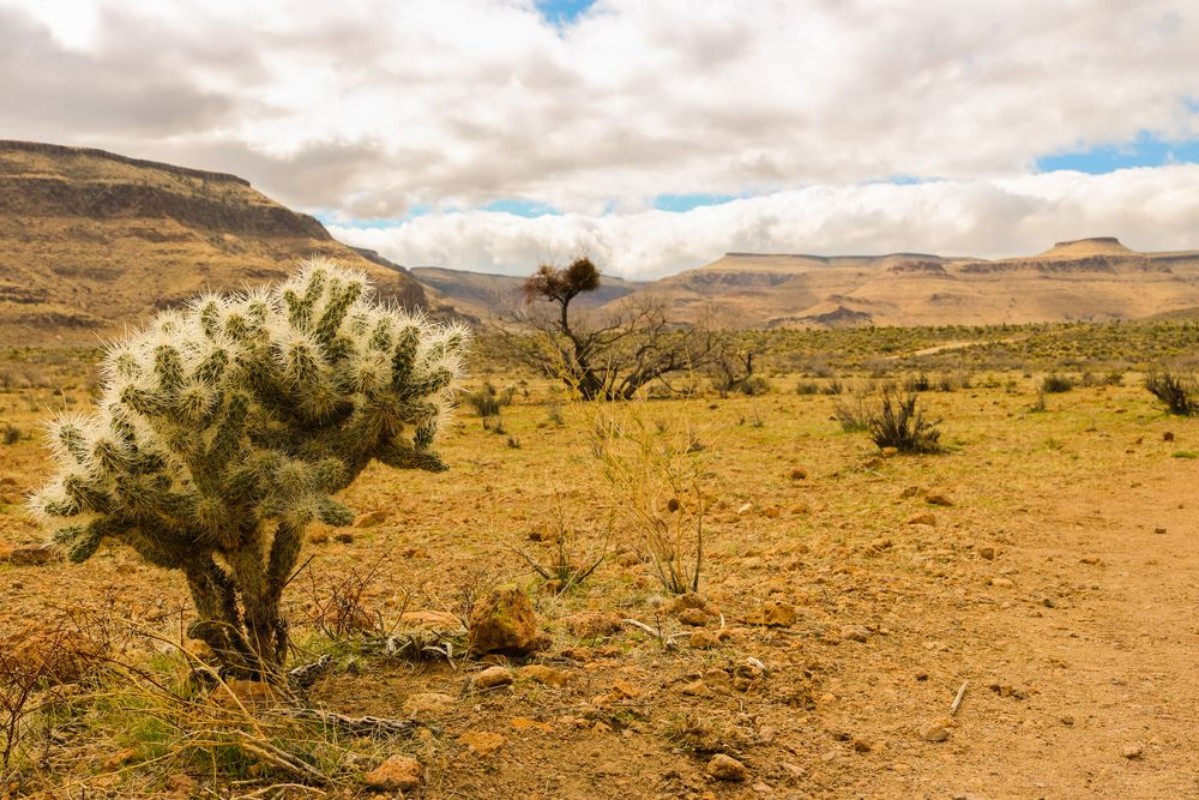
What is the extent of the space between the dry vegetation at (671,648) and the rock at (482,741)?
0.02 metres

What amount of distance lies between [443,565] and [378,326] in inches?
115

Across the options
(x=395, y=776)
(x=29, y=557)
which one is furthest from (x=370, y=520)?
(x=395, y=776)

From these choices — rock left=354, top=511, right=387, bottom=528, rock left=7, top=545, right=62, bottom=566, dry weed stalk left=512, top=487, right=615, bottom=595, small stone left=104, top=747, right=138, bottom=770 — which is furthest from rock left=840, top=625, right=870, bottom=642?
rock left=7, top=545, right=62, bottom=566

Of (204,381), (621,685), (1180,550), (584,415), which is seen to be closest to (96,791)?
(204,381)

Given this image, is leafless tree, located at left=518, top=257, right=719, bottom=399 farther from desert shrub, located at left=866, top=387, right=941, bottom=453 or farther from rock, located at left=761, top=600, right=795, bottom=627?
rock, located at left=761, top=600, right=795, bottom=627

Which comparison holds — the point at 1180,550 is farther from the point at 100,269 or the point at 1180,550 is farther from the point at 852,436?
the point at 100,269

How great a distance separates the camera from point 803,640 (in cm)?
475

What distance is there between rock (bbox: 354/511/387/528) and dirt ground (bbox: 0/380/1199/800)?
25mm

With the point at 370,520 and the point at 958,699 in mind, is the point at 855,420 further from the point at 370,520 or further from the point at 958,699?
the point at 958,699

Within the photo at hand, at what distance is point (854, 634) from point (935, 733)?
113 cm

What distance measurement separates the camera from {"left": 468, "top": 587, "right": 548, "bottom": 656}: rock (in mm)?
4141

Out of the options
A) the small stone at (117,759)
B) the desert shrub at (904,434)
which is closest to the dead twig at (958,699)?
the small stone at (117,759)

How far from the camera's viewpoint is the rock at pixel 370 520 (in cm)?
830

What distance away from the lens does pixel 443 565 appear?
666cm
